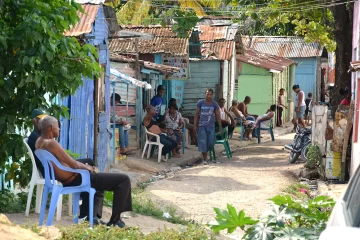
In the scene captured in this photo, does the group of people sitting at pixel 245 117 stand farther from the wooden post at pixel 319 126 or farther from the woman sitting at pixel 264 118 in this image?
the wooden post at pixel 319 126

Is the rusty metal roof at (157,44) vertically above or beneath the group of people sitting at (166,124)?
above

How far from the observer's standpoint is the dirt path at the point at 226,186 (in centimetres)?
1235

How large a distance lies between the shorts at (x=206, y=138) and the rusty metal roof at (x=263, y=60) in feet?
39.9

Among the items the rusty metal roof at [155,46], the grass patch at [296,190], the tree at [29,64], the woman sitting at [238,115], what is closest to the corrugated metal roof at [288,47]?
the woman sitting at [238,115]

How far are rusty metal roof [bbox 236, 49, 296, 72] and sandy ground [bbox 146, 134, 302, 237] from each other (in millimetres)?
10951

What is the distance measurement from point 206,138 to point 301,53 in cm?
2234

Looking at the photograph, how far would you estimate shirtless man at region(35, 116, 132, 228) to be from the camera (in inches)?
338

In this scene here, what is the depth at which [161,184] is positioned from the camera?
47.0ft

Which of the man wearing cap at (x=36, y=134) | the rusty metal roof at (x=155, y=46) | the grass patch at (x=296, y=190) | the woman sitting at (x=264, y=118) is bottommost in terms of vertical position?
the grass patch at (x=296, y=190)

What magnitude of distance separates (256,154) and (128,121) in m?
3.71

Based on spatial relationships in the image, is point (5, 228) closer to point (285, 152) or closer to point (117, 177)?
point (117, 177)

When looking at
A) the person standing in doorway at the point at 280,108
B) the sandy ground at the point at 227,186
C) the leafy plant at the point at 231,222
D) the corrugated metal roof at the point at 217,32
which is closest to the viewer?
the leafy plant at the point at 231,222

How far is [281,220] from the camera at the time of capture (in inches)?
247

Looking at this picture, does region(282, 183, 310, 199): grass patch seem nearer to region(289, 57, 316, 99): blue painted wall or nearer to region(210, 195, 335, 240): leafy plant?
region(210, 195, 335, 240): leafy plant
